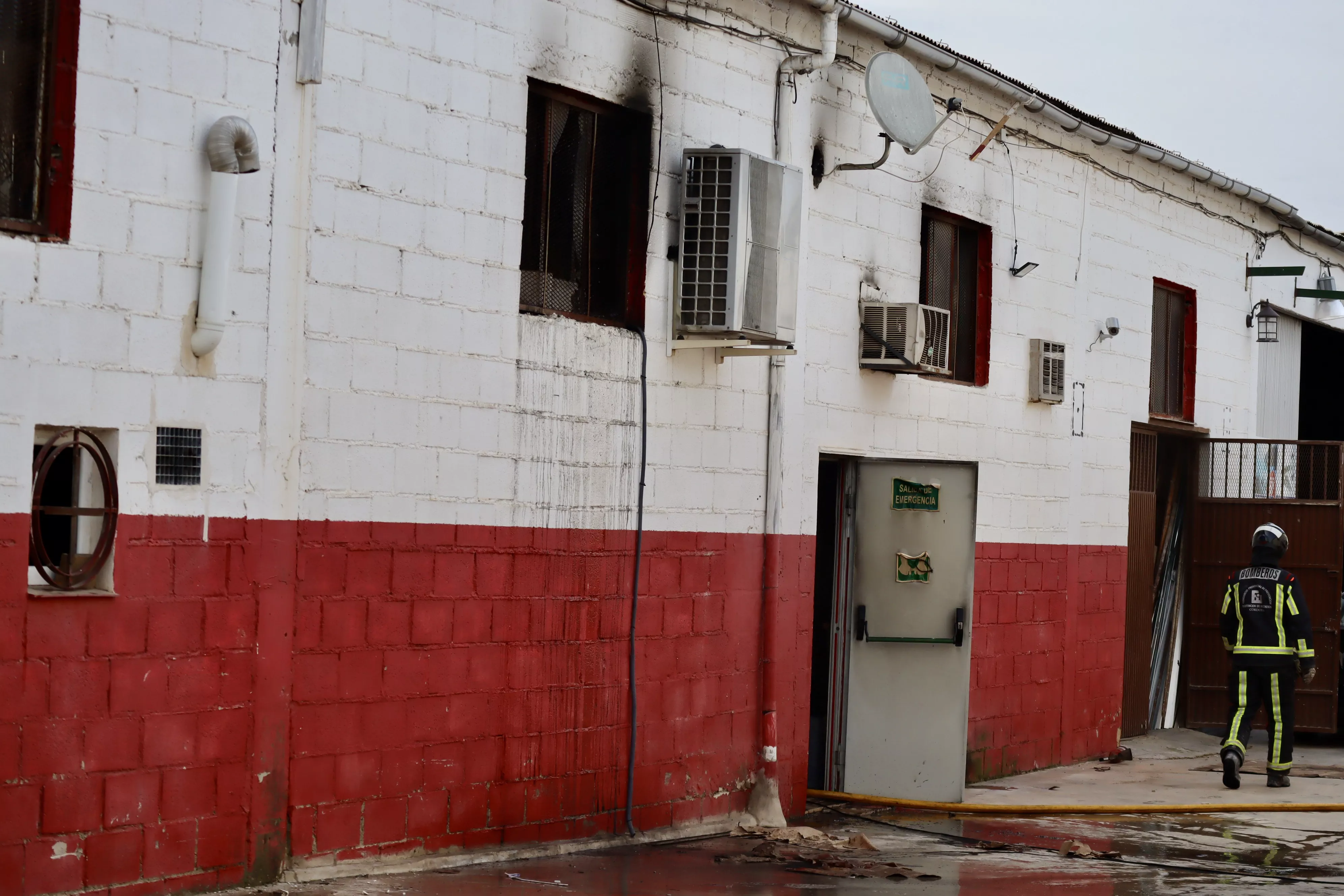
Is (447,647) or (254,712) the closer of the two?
(254,712)

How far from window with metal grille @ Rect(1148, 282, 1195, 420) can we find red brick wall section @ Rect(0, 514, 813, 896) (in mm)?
6703

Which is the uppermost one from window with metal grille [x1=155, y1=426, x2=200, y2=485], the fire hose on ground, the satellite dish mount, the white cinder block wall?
the satellite dish mount

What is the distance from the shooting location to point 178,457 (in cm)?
691

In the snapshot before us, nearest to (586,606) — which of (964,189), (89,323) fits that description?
(89,323)

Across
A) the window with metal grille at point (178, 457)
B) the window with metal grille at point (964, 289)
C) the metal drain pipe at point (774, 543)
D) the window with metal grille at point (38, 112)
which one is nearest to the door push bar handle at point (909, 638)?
the metal drain pipe at point (774, 543)

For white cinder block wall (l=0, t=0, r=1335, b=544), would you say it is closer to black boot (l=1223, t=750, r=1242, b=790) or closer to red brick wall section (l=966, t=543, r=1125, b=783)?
red brick wall section (l=966, t=543, r=1125, b=783)

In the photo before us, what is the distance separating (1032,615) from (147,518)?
823 centimetres

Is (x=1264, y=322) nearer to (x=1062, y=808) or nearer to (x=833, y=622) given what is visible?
(x=1062, y=808)

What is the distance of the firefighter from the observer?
12.3 m

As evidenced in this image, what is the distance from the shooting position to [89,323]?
6.54 meters

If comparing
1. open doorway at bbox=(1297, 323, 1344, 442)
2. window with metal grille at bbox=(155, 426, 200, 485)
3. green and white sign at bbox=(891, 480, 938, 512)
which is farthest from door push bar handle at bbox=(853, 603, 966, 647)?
open doorway at bbox=(1297, 323, 1344, 442)

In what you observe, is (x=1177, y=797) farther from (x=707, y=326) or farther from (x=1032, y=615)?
(x=707, y=326)

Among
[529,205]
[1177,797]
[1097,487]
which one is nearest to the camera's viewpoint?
[529,205]

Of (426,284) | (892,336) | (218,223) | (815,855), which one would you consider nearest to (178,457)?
(218,223)
